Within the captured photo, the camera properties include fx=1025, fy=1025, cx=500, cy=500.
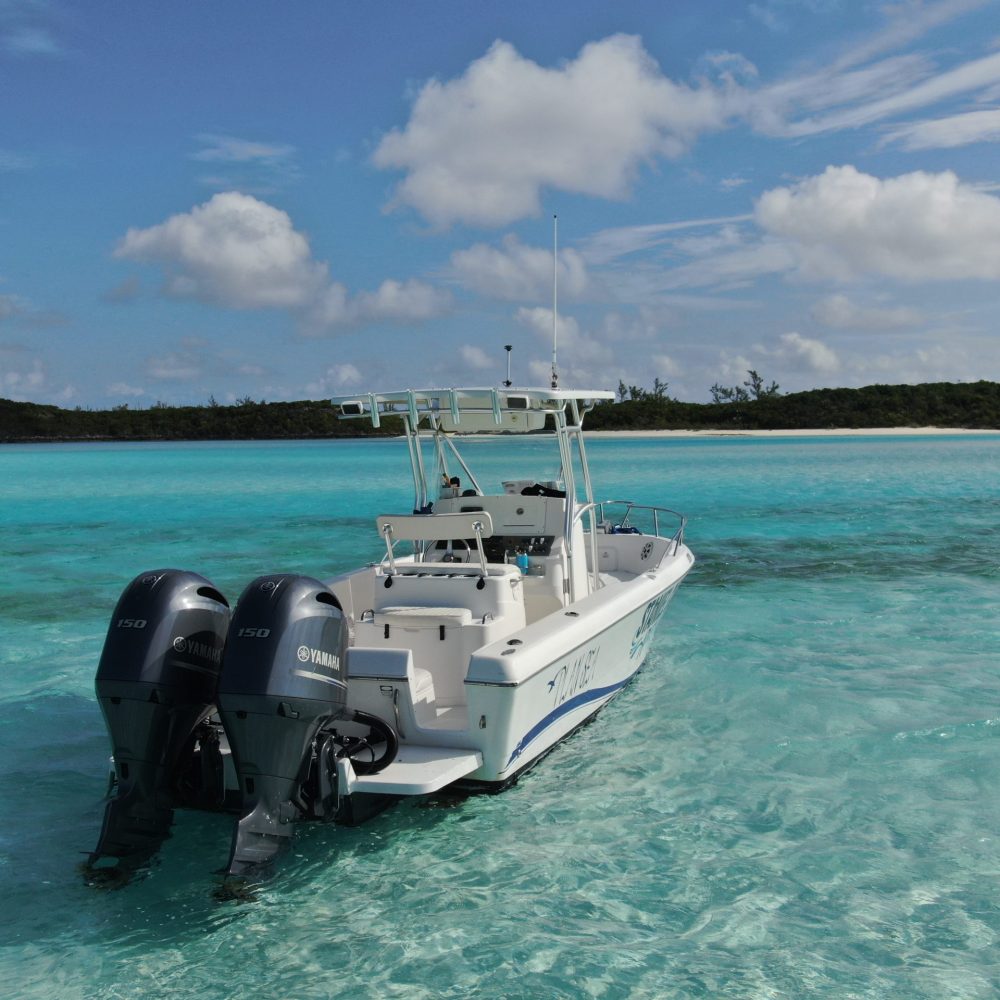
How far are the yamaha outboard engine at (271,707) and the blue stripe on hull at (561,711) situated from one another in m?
1.18

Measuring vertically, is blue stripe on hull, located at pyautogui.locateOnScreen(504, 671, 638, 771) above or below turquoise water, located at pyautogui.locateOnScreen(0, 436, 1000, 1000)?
above

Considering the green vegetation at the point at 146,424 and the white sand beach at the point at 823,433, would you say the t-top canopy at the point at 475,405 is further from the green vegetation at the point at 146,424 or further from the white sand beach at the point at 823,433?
the green vegetation at the point at 146,424

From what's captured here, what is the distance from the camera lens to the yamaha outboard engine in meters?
4.38

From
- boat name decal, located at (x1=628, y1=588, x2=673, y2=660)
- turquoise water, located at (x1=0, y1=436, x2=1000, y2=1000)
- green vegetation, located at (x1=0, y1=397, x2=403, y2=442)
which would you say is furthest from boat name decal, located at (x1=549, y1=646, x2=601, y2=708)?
green vegetation, located at (x1=0, y1=397, x2=403, y2=442)

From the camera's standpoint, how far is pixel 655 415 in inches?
4082

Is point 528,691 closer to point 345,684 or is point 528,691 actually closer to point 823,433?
point 345,684

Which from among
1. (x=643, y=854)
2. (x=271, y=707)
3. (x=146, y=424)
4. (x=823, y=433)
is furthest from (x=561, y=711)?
(x=146, y=424)

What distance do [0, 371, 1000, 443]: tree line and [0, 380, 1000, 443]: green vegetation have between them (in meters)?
0.10

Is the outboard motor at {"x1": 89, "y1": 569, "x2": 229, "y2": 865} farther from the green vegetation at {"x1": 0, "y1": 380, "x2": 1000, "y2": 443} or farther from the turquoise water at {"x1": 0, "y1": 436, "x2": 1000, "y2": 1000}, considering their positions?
the green vegetation at {"x1": 0, "y1": 380, "x2": 1000, "y2": 443}

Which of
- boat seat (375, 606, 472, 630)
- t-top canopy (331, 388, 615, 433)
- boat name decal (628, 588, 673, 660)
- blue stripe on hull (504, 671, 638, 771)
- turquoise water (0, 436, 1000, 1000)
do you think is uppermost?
t-top canopy (331, 388, 615, 433)

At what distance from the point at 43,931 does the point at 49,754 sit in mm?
2430

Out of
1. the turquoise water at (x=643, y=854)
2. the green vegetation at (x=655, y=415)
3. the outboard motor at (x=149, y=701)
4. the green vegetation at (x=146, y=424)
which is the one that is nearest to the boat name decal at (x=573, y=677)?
the turquoise water at (x=643, y=854)

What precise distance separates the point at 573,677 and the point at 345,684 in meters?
1.68

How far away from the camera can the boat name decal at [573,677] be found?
576 centimetres
